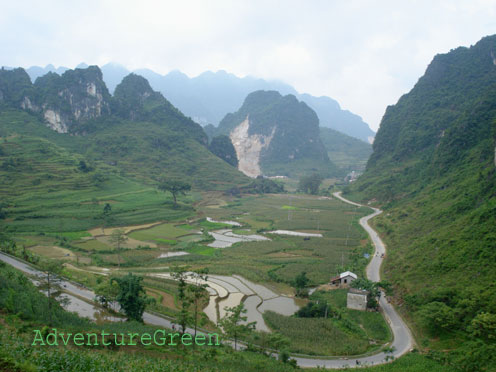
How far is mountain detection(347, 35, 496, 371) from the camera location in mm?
18938

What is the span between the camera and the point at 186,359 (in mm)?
14484

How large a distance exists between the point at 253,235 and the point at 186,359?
3278 centimetres

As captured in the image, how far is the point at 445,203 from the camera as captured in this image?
39.4m

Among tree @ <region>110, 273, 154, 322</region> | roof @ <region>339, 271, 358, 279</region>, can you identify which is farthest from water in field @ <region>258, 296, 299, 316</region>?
tree @ <region>110, 273, 154, 322</region>

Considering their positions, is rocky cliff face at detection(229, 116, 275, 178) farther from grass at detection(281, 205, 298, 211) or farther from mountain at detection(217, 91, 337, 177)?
grass at detection(281, 205, 298, 211)

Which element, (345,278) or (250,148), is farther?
(250,148)

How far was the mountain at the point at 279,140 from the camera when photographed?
147 metres

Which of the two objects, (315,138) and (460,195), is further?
(315,138)

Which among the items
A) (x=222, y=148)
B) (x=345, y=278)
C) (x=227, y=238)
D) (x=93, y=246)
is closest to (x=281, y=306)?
(x=345, y=278)

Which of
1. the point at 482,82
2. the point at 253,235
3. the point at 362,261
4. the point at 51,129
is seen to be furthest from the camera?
the point at 51,129

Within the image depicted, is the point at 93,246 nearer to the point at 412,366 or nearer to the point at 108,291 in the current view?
the point at 108,291

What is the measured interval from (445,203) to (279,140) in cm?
11464

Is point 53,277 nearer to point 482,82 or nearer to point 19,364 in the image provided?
point 19,364

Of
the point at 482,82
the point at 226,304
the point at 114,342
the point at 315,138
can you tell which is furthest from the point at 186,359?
the point at 315,138
